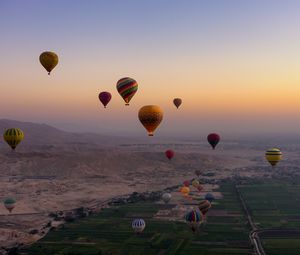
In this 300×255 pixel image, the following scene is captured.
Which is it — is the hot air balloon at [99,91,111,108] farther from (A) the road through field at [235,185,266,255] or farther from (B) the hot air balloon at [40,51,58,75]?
(A) the road through field at [235,185,266,255]

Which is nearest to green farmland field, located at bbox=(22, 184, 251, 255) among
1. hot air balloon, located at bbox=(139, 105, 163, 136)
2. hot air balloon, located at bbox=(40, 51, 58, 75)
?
hot air balloon, located at bbox=(139, 105, 163, 136)

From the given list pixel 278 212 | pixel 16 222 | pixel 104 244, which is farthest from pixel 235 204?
pixel 16 222

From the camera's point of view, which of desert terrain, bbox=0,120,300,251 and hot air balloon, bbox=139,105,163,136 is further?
desert terrain, bbox=0,120,300,251

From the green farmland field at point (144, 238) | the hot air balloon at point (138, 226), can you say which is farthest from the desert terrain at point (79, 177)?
the hot air balloon at point (138, 226)

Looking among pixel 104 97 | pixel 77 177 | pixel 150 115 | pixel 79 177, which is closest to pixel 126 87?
pixel 150 115

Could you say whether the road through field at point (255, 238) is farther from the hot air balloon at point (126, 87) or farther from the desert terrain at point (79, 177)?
the desert terrain at point (79, 177)

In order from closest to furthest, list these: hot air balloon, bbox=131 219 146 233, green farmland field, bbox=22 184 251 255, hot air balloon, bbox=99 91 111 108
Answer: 1. green farmland field, bbox=22 184 251 255
2. hot air balloon, bbox=99 91 111 108
3. hot air balloon, bbox=131 219 146 233

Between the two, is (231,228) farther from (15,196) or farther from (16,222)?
(15,196)
